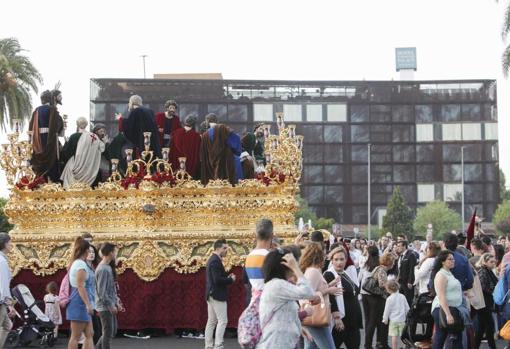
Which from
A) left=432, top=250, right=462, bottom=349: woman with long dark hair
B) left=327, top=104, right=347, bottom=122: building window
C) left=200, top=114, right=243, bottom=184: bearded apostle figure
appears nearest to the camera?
left=432, top=250, right=462, bottom=349: woman with long dark hair

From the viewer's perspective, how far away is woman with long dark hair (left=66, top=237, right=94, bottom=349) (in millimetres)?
13336

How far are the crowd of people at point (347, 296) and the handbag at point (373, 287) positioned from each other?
17 millimetres

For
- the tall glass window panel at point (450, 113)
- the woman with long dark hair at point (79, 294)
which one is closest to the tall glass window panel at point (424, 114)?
the tall glass window panel at point (450, 113)

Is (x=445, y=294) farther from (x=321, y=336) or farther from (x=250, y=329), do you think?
(x=250, y=329)

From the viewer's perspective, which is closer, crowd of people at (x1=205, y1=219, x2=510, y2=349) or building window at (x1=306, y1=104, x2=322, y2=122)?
crowd of people at (x1=205, y1=219, x2=510, y2=349)

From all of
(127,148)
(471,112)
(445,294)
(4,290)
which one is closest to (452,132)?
(471,112)

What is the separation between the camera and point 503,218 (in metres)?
88.7

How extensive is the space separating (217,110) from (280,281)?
81.4 metres

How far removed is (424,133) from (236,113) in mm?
20919

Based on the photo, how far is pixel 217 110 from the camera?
296ft

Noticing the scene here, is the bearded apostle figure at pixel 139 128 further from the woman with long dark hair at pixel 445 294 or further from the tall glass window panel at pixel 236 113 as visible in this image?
the tall glass window panel at pixel 236 113

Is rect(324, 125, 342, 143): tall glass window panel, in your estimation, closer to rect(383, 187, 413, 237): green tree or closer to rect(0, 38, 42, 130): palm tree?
rect(383, 187, 413, 237): green tree

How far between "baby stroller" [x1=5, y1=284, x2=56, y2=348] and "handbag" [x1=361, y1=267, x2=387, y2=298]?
5.95m

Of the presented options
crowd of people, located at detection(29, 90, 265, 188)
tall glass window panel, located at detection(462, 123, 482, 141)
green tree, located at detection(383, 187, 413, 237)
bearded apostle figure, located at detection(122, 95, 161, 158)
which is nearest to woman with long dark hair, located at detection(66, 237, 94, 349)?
crowd of people, located at detection(29, 90, 265, 188)
